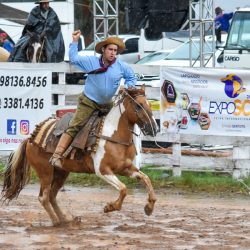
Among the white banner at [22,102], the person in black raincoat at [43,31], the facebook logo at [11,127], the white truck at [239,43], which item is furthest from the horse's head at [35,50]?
the white truck at [239,43]

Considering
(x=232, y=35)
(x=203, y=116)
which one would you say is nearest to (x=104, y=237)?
(x=203, y=116)

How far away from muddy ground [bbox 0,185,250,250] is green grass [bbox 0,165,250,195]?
13.5 inches

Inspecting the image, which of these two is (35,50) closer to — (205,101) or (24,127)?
(24,127)

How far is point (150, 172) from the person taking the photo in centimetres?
1611

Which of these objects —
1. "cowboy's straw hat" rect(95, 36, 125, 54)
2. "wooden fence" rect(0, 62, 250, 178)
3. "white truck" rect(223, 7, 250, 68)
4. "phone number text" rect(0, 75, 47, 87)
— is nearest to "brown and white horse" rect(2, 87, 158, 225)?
"cowboy's straw hat" rect(95, 36, 125, 54)

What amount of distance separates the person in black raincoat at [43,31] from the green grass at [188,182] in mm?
5697

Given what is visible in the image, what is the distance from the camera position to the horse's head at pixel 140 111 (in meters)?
11.7

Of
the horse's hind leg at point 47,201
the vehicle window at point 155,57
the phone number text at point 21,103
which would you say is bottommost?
the vehicle window at point 155,57

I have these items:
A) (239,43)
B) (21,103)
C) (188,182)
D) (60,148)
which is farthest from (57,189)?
(239,43)

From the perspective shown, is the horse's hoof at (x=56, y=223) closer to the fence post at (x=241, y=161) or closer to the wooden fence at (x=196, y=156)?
the wooden fence at (x=196, y=156)

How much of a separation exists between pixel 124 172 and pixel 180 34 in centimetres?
2459

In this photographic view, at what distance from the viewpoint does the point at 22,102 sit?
1691cm

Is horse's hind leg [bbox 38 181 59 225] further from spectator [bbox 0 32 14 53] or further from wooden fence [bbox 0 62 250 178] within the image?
spectator [bbox 0 32 14 53]

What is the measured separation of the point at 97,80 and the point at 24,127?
5.09 metres
